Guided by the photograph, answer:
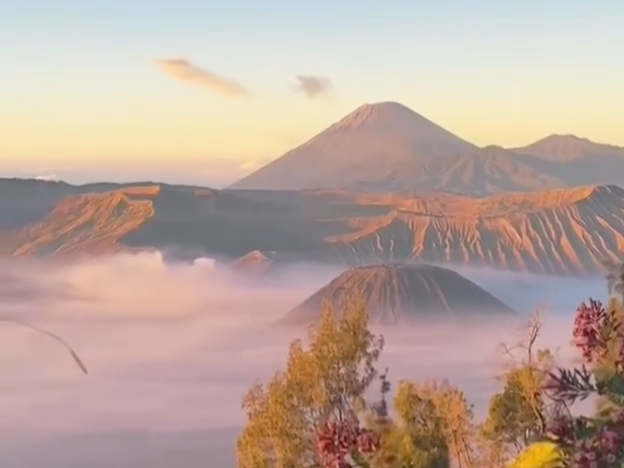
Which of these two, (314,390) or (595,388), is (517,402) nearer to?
(314,390)

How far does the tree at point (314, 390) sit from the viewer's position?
5770mm

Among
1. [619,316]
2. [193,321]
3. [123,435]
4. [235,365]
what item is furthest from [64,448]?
[619,316]

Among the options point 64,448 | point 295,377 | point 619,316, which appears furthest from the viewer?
point 64,448

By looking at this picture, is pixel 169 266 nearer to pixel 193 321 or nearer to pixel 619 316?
pixel 193 321

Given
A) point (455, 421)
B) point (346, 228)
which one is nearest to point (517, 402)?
point (455, 421)

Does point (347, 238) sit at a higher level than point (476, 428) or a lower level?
higher

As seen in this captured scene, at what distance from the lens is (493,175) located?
190750 millimetres

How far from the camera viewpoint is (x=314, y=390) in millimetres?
5805

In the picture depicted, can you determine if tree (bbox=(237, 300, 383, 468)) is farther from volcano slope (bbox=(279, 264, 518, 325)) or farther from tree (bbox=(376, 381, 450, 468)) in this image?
volcano slope (bbox=(279, 264, 518, 325))

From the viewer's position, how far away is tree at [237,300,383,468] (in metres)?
5.77

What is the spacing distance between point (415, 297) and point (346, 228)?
3568 centimetres

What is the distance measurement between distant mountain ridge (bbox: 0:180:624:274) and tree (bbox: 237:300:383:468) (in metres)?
106

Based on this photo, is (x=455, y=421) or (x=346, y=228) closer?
(x=455, y=421)

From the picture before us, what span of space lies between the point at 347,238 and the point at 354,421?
117021mm
